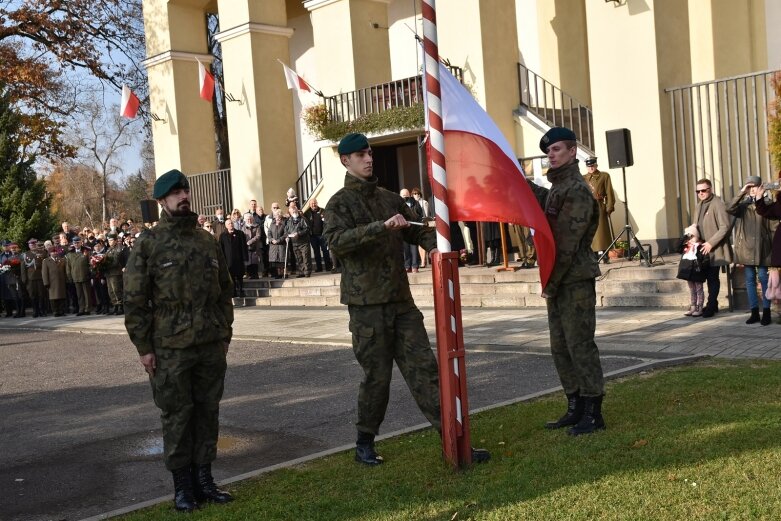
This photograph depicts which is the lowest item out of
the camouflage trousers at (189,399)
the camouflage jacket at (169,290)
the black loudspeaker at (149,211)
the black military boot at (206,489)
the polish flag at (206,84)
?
the black military boot at (206,489)

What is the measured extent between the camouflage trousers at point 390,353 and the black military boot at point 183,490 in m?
1.20

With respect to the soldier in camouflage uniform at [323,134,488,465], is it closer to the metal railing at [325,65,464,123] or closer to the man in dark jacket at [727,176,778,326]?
the man in dark jacket at [727,176,778,326]

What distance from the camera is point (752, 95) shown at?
16.3 m

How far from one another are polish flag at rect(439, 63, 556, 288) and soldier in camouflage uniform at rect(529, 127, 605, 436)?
290 millimetres

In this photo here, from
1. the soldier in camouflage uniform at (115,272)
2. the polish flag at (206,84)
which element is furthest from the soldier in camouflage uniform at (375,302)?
the polish flag at (206,84)

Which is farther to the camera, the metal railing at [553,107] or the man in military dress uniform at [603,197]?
the metal railing at [553,107]

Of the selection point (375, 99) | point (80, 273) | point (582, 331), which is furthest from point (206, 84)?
point (582, 331)

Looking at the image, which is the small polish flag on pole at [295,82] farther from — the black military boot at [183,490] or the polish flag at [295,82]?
the black military boot at [183,490]

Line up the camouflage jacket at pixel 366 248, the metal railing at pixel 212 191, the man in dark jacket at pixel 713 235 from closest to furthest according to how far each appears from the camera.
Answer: the camouflage jacket at pixel 366 248 < the man in dark jacket at pixel 713 235 < the metal railing at pixel 212 191

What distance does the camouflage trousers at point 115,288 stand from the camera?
22125 mm

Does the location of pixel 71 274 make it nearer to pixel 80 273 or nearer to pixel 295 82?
pixel 80 273

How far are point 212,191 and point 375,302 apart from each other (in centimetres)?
2358

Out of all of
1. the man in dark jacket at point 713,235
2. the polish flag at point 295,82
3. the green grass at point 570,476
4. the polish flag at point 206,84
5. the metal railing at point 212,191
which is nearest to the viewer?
the green grass at point 570,476

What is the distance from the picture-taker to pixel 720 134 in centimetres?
1655
